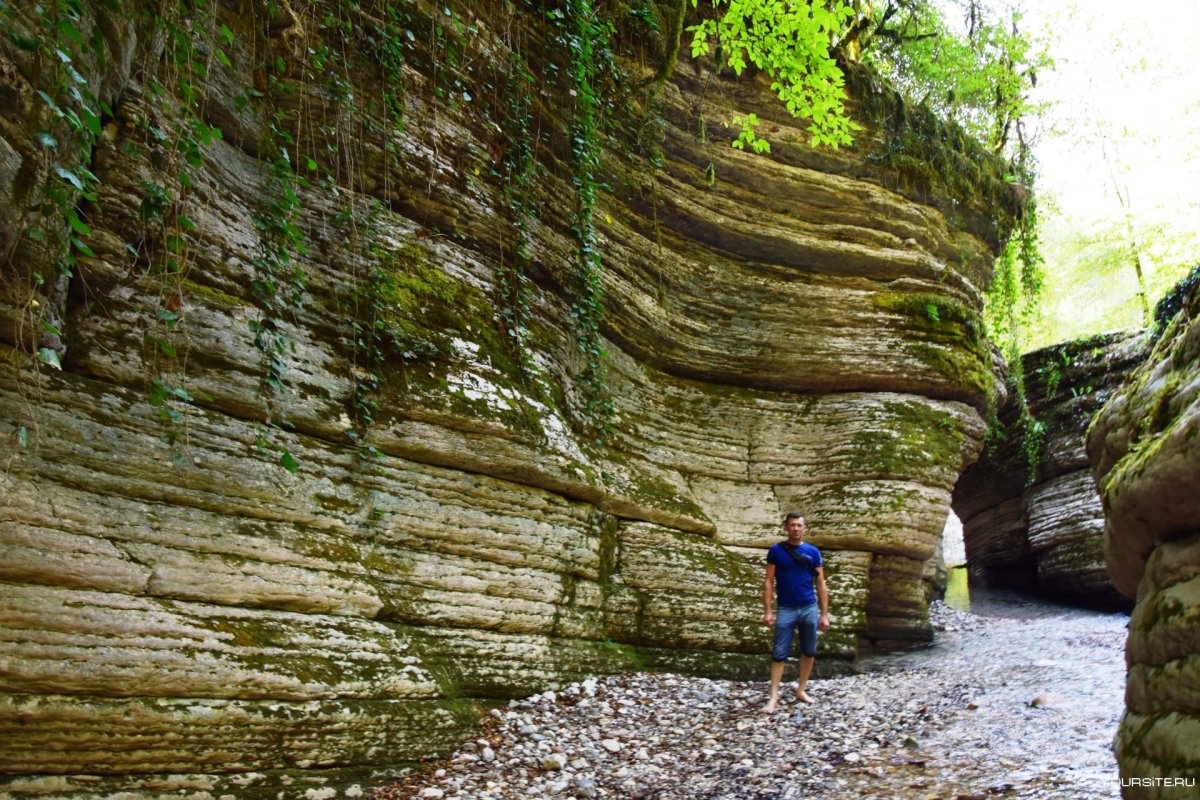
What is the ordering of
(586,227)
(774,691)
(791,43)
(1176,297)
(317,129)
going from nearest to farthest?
(1176,297) → (317,129) → (774,691) → (586,227) → (791,43)

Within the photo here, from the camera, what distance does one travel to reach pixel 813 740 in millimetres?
5988

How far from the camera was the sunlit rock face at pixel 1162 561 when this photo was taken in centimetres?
270

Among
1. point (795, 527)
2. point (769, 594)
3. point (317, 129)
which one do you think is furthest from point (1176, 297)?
point (317, 129)

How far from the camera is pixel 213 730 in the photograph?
4.49 metres

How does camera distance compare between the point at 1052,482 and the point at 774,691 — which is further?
the point at 1052,482

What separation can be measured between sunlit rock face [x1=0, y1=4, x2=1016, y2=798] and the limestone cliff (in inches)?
200

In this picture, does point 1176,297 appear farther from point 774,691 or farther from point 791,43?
point 791,43

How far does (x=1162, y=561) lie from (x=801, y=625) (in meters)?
4.79

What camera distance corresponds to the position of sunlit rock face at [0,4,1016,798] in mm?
4352

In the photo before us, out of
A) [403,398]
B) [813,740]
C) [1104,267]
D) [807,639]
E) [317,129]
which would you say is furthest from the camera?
[1104,267]

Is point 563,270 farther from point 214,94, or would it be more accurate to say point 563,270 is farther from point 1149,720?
point 1149,720

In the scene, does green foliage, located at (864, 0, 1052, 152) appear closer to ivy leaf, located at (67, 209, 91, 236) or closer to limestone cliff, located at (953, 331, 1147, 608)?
limestone cliff, located at (953, 331, 1147, 608)

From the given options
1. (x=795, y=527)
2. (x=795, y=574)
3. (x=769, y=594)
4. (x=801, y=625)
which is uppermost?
(x=795, y=527)

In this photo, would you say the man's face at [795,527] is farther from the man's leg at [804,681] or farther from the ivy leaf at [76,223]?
the ivy leaf at [76,223]
